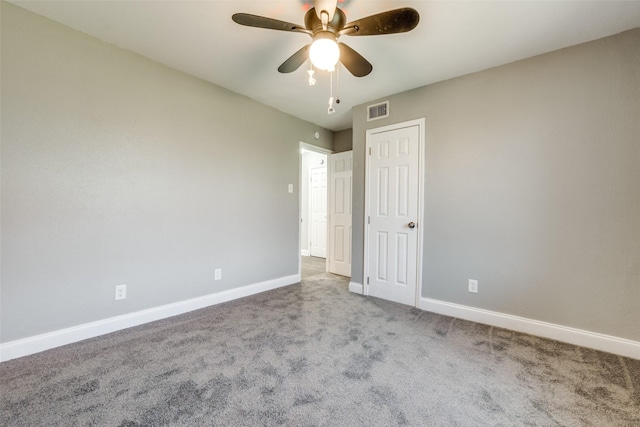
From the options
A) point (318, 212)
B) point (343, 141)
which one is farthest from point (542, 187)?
point (318, 212)

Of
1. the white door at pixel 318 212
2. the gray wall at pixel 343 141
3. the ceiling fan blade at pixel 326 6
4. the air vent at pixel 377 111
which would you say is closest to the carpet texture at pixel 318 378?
the ceiling fan blade at pixel 326 6

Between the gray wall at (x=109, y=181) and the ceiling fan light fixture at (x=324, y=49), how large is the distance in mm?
1817

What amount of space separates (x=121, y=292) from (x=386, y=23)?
2.94 metres

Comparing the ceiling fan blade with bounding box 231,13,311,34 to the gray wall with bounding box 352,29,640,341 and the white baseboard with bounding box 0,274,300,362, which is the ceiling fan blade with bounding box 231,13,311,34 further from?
the white baseboard with bounding box 0,274,300,362

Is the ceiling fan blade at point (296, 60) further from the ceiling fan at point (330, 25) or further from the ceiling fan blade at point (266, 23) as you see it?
the ceiling fan blade at point (266, 23)

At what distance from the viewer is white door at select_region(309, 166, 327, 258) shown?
231 inches

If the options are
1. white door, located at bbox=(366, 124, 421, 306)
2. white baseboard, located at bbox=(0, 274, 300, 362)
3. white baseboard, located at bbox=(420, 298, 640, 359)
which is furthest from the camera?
white door, located at bbox=(366, 124, 421, 306)

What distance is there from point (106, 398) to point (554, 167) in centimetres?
363

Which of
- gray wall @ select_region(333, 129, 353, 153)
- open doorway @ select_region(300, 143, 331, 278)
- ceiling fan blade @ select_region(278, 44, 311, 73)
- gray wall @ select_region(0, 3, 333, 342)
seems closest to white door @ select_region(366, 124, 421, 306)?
gray wall @ select_region(333, 129, 353, 153)

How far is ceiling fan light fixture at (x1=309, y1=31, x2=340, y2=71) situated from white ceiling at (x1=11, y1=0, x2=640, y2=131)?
16.3 inches

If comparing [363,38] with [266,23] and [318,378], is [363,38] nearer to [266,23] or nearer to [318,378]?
[266,23]

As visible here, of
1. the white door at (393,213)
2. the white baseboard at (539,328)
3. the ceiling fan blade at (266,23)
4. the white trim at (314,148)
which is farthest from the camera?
the white trim at (314,148)

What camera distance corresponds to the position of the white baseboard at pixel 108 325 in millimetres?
1903

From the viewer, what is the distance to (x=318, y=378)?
5.59ft
